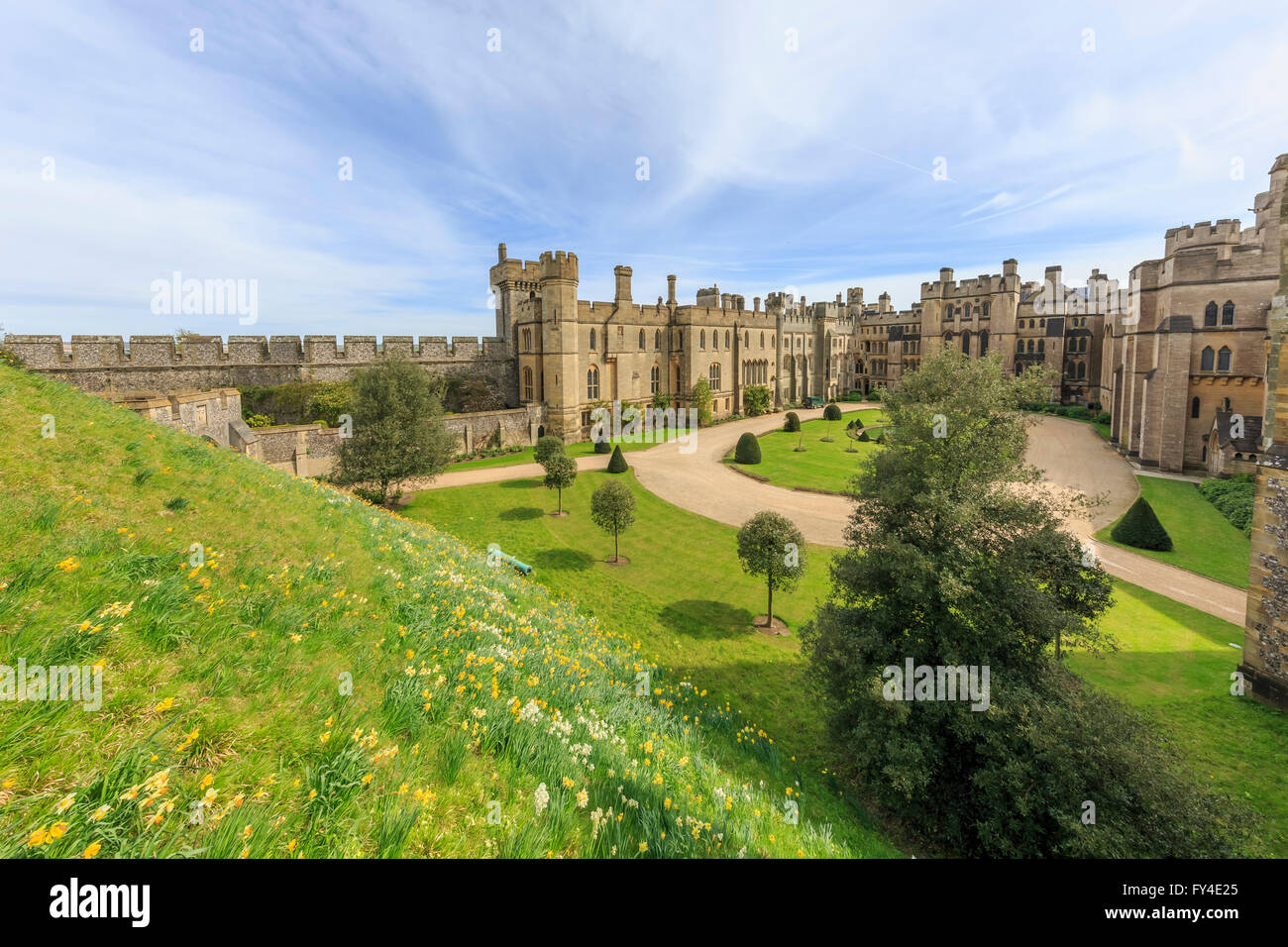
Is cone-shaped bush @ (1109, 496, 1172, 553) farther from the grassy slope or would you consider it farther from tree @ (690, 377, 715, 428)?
tree @ (690, 377, 715, 428)

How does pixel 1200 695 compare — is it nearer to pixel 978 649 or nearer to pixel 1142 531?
pixel 978 649

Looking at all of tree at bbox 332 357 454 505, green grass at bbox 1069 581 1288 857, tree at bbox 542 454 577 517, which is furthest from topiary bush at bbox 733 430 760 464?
green grass at bbox 1069 581 1288 857

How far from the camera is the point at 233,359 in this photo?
A: 1356 inches

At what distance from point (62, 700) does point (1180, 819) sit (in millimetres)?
9955

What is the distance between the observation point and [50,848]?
244 cm

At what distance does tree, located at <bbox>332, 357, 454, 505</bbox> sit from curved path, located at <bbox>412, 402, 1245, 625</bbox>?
186 inches

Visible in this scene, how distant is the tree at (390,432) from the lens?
22.6m

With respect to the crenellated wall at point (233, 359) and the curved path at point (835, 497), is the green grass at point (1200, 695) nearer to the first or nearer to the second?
the curved path at point (835, 497)

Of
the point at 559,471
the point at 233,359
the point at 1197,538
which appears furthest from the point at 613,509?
the point at 233,359

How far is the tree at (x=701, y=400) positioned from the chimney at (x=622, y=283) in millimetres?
9974

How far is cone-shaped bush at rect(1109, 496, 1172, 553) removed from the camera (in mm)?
19125

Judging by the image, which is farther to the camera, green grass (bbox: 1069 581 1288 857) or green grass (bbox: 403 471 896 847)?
green grass (bbox: 403 471 896 847)

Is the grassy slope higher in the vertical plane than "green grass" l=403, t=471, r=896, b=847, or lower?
higher

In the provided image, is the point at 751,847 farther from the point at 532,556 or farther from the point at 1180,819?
the point at 532,556
